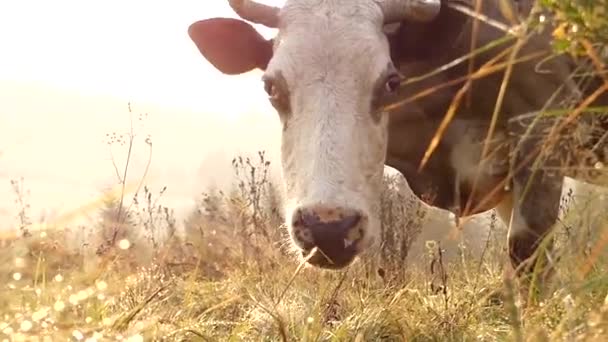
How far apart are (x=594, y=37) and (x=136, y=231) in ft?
14.4

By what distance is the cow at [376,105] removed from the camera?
4.43 m

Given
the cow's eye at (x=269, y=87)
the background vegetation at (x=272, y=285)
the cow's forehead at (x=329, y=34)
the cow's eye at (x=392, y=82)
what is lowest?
the background vegetation at (x=272, y=285)

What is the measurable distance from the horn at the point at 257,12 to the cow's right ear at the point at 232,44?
79mm

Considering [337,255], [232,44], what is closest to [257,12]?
[232,44]

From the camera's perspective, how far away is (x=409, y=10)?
5.49 m

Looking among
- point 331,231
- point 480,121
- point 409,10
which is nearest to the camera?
point 331,231

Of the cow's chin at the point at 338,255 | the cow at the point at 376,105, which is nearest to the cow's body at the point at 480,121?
the cow at the point at 376,105

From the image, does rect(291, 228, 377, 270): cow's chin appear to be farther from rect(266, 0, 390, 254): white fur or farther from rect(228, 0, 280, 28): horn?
rect(228, 0, 280, 28): horn

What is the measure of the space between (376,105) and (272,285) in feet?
4.08

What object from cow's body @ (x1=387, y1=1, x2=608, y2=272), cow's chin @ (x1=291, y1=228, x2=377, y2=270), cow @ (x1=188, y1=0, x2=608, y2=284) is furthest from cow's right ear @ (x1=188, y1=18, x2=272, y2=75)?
cow's chin @ (x1=291, y1=228, x2=377, y2=270)

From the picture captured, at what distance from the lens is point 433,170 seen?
6629 millimetres

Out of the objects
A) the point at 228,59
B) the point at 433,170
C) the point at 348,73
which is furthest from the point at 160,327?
the point at 433,170

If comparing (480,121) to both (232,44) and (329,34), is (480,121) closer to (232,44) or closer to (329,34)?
(329,34)

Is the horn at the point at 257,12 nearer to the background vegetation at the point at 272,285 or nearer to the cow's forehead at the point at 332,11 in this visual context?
the cow's forehead at the point at 332,11
